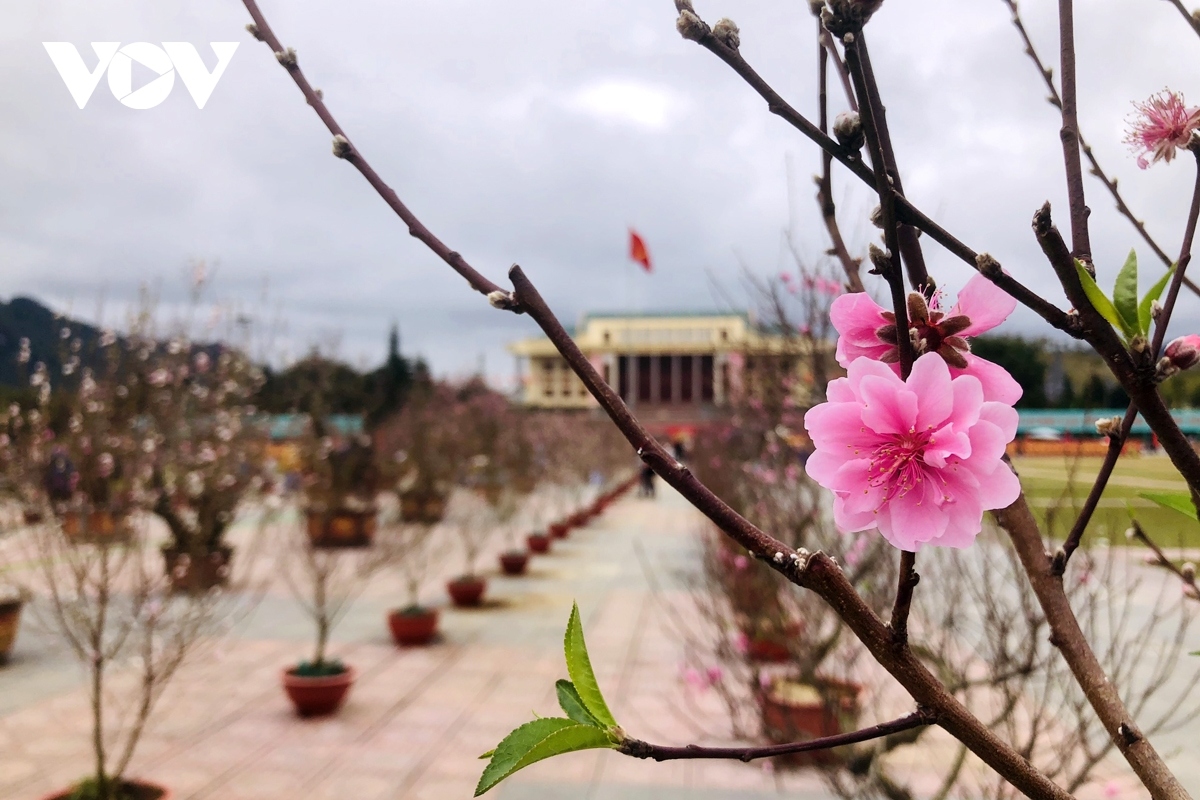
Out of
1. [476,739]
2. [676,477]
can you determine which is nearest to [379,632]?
[476,739]

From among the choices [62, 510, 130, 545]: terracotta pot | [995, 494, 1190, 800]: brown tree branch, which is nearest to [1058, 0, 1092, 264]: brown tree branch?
[995, 494, 1190, 800]: brown tree branch

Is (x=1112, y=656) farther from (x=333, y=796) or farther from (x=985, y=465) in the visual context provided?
(x=333, y=796)

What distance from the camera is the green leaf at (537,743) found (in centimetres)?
54

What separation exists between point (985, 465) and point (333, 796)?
4.63 meters

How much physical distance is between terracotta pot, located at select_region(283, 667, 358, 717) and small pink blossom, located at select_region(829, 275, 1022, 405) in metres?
5.79

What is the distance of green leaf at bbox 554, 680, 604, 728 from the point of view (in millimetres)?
618

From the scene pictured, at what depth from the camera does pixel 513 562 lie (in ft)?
35.4

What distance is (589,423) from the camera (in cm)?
2286

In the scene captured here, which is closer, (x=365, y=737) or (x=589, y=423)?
(x=365, y=737)

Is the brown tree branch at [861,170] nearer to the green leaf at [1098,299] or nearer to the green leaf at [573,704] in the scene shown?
the green leaf at [1098,299]

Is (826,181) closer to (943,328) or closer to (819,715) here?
(943,328)

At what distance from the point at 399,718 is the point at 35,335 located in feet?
11.1

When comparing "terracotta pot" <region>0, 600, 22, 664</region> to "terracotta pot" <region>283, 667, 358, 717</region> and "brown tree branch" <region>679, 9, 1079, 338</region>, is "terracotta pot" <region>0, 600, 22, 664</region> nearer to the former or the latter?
"terracotta pot" <region>283, 667, 358, 717</region>

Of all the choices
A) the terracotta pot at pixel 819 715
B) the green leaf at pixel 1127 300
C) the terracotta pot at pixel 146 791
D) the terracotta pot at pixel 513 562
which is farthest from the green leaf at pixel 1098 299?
the terracotta pot at pixel 513 562
